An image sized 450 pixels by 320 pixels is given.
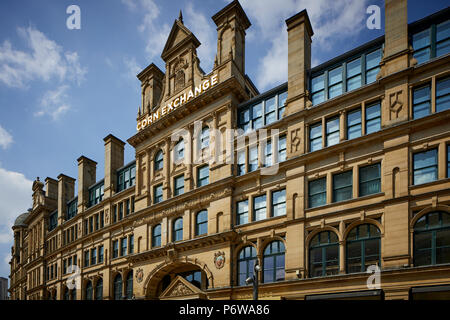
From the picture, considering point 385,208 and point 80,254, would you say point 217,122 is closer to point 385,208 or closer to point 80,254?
point 385,208

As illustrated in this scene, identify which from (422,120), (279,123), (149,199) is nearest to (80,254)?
(149,199)

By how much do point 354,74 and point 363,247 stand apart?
11.0 meters

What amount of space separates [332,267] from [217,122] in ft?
47.2

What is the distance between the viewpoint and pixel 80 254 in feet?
142

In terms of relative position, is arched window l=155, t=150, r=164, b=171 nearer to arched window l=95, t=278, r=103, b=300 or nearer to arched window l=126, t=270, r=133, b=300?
arched window l=126, t=270, r=133, b=300

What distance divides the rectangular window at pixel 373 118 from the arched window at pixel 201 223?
1391 centimetres

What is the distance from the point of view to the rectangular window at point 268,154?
26156 mm

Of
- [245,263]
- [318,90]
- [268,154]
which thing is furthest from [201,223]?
[318,90]

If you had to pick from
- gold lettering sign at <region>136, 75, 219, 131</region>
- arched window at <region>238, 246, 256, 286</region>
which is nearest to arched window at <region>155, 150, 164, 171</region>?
gold lettering sign at <region>136, 75, 219, 131</region>

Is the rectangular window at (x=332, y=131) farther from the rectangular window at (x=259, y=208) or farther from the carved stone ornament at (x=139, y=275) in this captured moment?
the carved stone ornament at (x=139, y=275)

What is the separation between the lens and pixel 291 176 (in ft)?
79.4

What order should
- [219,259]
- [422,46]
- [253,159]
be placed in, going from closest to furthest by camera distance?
[422,46] → [219,259] → [253,159]

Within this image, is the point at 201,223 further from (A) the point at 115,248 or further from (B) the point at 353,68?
(B) the point at 353,68

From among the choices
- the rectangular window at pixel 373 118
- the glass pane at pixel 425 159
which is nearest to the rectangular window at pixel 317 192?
the rectangular window at pixel 373 118
